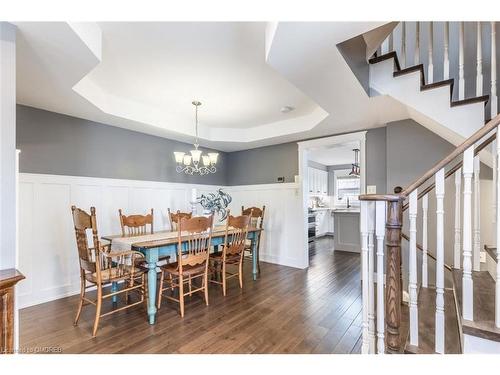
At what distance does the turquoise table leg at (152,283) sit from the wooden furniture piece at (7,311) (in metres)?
1.17

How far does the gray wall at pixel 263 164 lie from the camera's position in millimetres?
4488

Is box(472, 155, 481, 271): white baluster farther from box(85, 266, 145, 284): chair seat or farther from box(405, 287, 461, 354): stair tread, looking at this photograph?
box(85, 266, 145, 284): chair seat

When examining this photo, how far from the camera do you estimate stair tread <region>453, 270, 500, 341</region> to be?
1116mm

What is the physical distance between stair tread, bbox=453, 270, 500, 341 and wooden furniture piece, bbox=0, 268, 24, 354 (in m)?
2.18

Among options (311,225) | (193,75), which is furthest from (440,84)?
(311,225)

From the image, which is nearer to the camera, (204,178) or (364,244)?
(364,244)

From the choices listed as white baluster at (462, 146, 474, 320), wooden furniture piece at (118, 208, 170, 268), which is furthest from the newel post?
wooden furniture piece at (118, 208, 170, 268)

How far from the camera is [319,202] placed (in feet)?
26.2

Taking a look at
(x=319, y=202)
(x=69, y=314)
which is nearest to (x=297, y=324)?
(x=69, y=314)

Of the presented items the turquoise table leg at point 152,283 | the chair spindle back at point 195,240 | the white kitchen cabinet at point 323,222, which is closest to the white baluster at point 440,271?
the chair spindle back at point 195,240

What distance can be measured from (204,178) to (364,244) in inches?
151

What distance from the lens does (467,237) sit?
1.16m

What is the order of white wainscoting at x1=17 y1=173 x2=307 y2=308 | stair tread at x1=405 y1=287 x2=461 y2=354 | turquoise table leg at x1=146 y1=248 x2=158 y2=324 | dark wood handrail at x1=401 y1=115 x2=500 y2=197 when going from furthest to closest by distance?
white wainscoting at x1=17 y1=173 x2=307 y2=308 < turquoise table leg at x1=146 y1=248 x2=158 y2=324 < stair tread at x1=405 y1=287 x2=461 y2=354 < dark wood handrail at x1=401 y1=115 x2=500 y2=197
